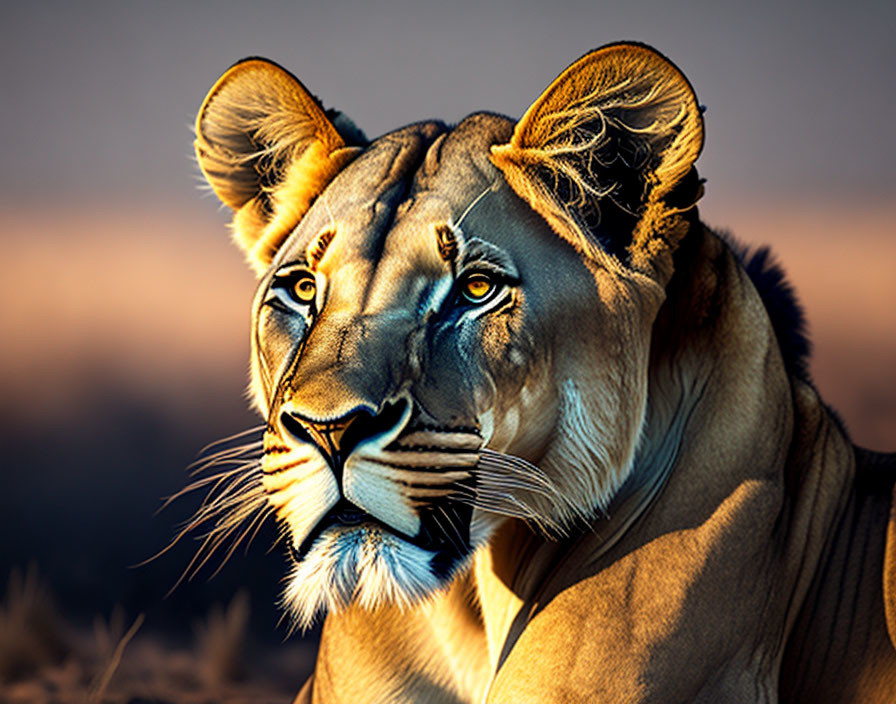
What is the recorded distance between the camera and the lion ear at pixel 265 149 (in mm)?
2574

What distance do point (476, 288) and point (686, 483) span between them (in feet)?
2.17

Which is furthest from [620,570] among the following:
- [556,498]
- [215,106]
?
[215,106]

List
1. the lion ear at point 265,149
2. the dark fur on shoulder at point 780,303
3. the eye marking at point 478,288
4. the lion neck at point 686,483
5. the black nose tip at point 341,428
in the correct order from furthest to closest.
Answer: the dark fur on shoulder at point 780,303, the lion ear at point 265,149, the lion neck at point 686,483, the eye marking at point 478,288, the black nose tip at point 341,428

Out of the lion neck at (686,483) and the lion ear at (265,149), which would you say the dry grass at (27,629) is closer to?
the lion ear at (265,149)

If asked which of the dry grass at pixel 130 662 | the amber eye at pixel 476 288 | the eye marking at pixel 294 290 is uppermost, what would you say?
the amber eye at pixel 476 288

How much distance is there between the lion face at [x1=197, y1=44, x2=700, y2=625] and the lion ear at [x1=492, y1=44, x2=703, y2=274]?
0.04 feet

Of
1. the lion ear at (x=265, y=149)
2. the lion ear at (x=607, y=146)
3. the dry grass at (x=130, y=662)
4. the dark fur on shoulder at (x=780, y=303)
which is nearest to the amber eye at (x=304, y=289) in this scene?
the lion ear at (x=265, y=149)

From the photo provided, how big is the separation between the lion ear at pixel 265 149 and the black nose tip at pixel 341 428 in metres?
0.82

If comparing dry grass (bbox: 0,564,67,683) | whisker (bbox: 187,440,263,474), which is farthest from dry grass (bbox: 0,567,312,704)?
whisker (bbox: 187,440,263,474)

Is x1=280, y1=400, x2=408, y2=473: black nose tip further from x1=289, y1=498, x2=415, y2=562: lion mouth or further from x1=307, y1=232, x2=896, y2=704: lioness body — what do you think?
x1=307, y1=232, x2=896, y2=704: lioness body

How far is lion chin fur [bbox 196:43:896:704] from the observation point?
6.63 feet

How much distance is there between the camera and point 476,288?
218 centimetres

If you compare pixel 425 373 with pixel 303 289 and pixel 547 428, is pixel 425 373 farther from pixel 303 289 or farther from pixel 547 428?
pixel 303 289

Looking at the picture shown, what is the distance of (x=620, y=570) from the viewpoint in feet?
7.54
